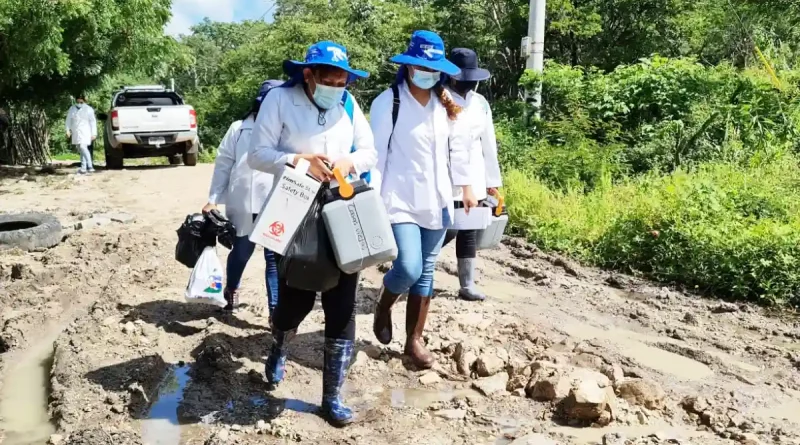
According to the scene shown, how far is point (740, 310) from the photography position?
5.86 meters

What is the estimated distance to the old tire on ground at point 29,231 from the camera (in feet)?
24.6

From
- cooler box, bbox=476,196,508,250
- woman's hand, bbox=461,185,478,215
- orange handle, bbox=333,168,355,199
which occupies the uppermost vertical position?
orange handle, bbox=333,168,355,199

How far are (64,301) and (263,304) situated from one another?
1.78 metres

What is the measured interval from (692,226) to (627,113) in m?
4.50

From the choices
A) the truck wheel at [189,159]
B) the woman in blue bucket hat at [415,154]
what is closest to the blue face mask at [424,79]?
the woman in blue bucket hat at [415,154]

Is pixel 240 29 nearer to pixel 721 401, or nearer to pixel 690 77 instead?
pixel 690 77

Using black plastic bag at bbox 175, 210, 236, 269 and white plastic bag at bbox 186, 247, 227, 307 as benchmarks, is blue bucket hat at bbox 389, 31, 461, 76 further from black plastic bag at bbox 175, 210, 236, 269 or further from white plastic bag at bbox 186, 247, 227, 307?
white plastic bag at bbox 186, 247, 227, 307

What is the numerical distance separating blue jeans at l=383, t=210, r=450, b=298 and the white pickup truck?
1234 centimetres

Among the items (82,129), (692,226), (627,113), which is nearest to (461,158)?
(692,226)

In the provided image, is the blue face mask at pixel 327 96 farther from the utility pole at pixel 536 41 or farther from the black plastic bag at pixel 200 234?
the utility pole at pixel 536 41

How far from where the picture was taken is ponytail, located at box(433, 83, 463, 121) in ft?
13.5

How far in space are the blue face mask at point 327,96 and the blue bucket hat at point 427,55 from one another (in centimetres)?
53

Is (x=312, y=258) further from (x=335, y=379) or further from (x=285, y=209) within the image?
(x=335, y=379)

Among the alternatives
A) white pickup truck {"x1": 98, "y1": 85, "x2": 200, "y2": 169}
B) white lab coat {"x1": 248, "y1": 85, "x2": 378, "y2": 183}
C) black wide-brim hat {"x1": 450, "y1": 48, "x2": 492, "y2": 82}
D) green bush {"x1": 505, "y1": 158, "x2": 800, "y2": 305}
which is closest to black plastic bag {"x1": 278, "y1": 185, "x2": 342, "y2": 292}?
white lab coat {"x1": 248, "y1": 85, "x2": 378, "y2": 183}
